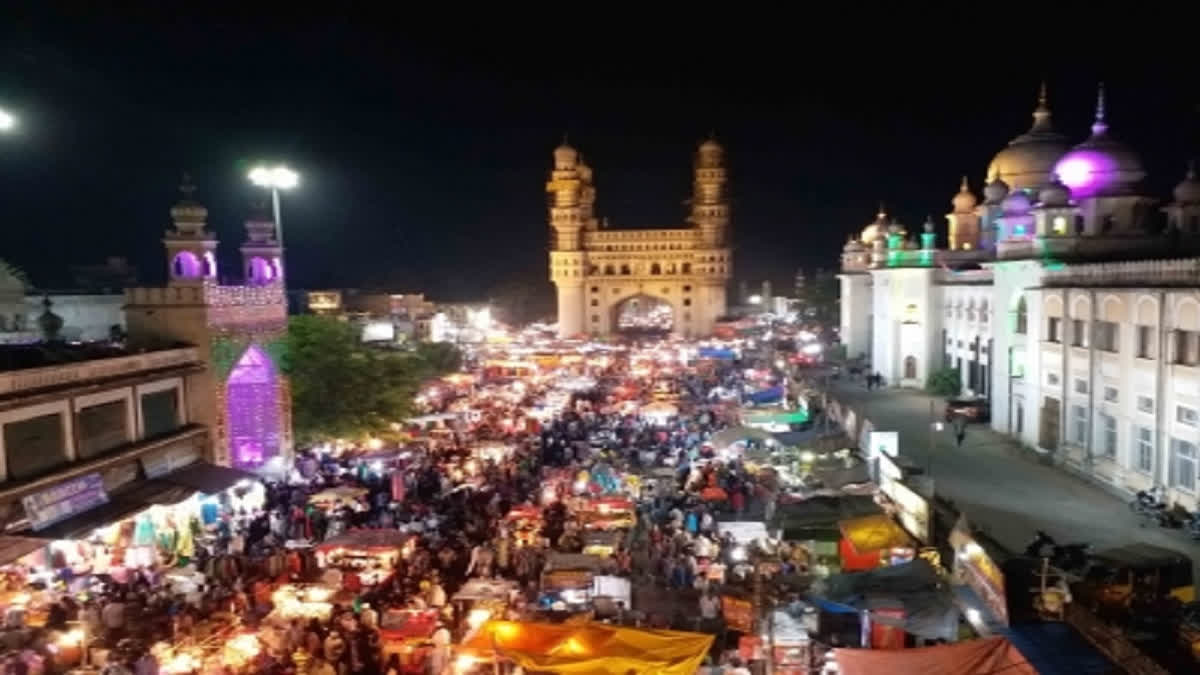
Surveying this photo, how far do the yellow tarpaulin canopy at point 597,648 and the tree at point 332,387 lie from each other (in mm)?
16027

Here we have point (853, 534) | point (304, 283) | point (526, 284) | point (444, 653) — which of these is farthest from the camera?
point (526, 284)

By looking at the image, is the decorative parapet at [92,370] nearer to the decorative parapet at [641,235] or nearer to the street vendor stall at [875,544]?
the street vendor stall at [875,544]

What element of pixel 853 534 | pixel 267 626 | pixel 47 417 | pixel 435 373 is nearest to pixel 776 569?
pixel 853 534

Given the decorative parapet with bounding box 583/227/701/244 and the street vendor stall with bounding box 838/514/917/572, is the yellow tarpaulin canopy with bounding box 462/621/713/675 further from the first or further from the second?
the decorative parapet with bounding box 583/227/701/244

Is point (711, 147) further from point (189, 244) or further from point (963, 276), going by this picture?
point (189, 244)

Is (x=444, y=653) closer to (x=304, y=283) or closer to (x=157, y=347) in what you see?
(x=157, y=347)

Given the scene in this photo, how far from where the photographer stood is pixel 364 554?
14.6 metres

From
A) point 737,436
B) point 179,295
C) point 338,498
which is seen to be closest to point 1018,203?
point 737,436

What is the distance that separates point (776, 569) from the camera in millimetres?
14539

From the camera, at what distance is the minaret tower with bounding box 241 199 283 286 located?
24.5m

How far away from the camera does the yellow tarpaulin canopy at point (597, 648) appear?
27.0ft

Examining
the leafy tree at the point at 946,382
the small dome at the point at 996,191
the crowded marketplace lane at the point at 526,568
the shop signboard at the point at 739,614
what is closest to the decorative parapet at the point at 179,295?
the crowded marketplace lane at the point at 526,568

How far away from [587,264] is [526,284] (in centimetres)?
2631

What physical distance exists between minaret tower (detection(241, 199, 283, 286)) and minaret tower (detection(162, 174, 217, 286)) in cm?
212
